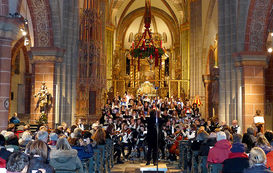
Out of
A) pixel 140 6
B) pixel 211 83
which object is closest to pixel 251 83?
pixel 211 83

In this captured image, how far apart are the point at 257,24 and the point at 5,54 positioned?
8065 millimetres

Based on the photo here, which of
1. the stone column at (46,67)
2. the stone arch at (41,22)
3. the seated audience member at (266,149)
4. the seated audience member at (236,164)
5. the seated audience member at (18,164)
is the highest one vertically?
the stone arch at (41,22)

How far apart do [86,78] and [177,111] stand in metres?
4.54

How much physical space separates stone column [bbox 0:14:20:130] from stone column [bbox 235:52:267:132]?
7.37m

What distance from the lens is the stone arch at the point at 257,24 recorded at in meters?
10.6

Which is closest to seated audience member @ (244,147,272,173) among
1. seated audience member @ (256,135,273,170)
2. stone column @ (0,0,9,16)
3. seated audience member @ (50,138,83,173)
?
seated audience member @ (256,135,273,170)

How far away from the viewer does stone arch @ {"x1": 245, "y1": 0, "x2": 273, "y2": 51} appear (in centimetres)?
1064

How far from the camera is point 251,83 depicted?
1107cm

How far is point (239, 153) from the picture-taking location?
484 centimetres

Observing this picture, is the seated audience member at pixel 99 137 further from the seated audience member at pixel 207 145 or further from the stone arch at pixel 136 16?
the stone arch at pixel 136 16

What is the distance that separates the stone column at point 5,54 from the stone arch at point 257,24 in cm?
744

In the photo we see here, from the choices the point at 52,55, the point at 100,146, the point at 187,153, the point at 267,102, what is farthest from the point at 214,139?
the point at 267,102

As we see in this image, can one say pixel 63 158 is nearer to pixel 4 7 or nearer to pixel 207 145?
pixel 207 145

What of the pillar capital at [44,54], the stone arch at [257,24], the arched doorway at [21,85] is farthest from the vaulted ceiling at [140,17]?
the stone arch at [257,24]
